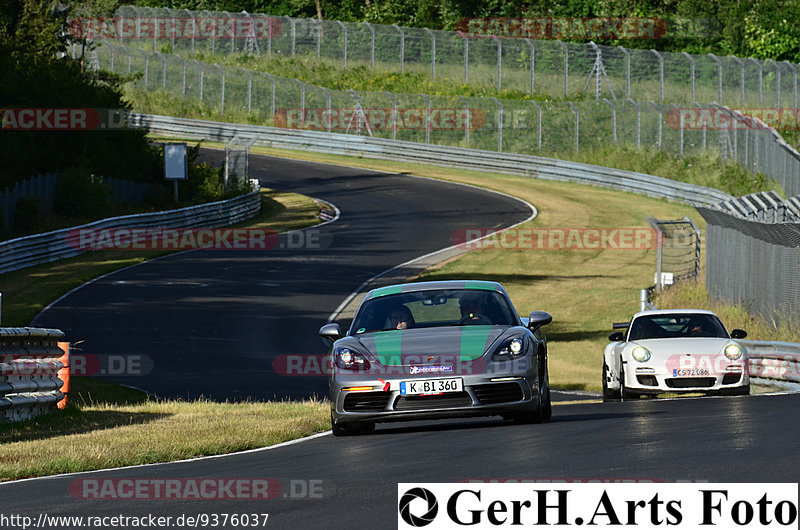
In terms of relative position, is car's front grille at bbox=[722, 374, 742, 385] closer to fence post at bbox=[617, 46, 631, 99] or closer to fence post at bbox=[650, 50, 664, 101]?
fence post at bbox=[650, 50, 664, 101]

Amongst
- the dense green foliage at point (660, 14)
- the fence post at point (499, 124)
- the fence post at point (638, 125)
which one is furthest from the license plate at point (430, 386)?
the dense green foliage at point (660, 14)

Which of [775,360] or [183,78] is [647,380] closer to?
[775,360]

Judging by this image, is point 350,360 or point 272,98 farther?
point 272,98

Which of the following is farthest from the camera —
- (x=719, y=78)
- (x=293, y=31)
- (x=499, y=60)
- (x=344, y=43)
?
(x=293, y=31)

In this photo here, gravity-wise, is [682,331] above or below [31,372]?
below

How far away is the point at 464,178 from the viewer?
63.8 m

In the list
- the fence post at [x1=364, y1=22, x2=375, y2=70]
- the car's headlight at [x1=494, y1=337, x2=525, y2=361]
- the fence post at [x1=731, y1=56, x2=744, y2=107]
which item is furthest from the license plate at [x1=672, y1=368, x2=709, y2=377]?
the fence post at [x1=364, y1=22, x2=375, y2=70]

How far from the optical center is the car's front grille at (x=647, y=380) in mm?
18016

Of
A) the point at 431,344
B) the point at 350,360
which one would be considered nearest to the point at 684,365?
the point at 431,344

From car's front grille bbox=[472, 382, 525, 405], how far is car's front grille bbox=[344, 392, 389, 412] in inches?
33.7

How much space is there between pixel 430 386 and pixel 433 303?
150 centimetres

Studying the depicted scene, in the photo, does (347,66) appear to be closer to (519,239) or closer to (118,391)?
(519,239)

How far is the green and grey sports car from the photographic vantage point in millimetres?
12125

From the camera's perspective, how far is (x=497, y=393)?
12.2 m
